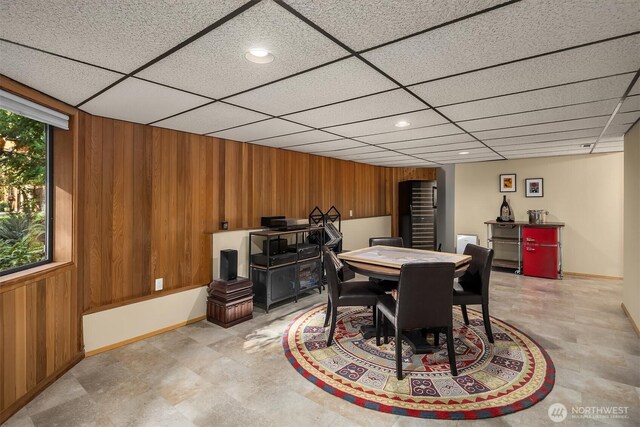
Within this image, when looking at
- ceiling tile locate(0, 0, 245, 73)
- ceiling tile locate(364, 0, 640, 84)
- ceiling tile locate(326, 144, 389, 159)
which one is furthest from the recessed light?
ceiling tile locate(326, 144, 389, 159)

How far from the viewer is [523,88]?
222 cm

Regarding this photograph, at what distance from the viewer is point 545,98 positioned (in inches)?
96.0

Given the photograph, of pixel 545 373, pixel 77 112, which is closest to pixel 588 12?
pixel 545 373

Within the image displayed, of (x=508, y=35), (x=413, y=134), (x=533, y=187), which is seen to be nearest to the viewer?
(x=508, y=35)

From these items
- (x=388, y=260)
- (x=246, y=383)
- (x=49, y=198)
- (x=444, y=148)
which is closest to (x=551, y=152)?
(x=444, y=148)

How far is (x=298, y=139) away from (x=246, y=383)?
2872 mm

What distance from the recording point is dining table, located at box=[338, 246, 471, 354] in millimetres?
2930

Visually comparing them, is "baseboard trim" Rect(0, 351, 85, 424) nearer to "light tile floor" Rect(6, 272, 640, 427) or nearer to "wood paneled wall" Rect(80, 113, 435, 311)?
"light tile floor" Rect(6, 272, 640, 427)

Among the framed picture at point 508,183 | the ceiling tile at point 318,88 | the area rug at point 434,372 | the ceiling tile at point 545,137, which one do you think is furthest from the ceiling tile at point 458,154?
the ceiling tile at point 318,88

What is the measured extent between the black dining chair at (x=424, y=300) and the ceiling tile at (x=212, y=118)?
6.48 ft

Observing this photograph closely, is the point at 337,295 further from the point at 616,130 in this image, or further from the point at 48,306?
the point at 616,130

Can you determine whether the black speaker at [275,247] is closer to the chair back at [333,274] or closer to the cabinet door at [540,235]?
the chair back at [333,274]

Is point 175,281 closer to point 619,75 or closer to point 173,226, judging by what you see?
point 173,226

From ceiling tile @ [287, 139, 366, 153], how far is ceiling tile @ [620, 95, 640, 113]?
8.74ft
